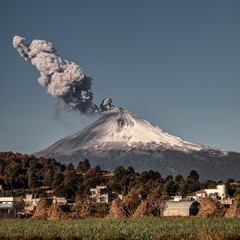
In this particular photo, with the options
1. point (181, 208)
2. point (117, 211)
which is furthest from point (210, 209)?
point (181, 208)

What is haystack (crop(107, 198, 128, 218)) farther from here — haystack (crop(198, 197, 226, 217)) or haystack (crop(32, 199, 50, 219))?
haystack (crop(198, 197, 226, 217))

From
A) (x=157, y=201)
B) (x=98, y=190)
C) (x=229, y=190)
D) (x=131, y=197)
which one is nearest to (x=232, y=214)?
(x=157, y=201)

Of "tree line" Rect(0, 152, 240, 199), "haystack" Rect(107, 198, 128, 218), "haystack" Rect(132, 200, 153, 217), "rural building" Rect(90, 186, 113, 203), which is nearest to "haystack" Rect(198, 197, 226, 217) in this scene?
"haystack" Rect(132, 200, 153, 217)

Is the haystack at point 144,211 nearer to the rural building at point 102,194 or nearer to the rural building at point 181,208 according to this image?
the rural building at point 181,208

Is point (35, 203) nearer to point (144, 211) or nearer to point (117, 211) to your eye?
point (117, 211)

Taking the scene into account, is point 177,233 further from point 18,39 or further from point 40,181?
point 18,39

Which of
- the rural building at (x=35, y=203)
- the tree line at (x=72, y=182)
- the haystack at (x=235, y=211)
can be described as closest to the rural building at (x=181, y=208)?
the haystack at (x=235, y=211)
